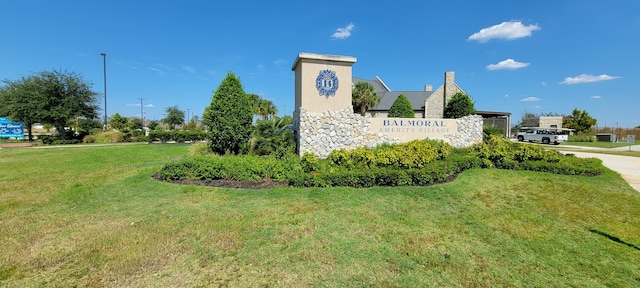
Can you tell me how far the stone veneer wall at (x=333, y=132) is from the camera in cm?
915

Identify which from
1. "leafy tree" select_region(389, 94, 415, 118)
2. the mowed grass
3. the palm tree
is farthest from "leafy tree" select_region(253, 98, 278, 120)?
the mowed grass

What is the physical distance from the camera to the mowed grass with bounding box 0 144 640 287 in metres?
2.88

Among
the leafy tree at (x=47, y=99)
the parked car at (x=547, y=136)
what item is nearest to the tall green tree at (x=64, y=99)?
the leafy tree at (x=47, y=99)

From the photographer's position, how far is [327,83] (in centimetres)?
938

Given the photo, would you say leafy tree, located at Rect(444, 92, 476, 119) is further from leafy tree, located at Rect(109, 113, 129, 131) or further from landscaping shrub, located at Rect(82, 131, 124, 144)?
leafy tree, located at Rect(109, 113, 129, 131)

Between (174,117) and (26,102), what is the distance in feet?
99.8

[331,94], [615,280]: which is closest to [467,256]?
[615,280]

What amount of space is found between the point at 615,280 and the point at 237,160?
7087 millimetres

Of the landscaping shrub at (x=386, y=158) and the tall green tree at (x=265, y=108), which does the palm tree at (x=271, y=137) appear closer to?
the landscaping shrub at (x=386, y=158)

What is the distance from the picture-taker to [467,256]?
3342 millimetres

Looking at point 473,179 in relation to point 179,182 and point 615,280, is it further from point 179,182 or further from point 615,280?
point 179,182

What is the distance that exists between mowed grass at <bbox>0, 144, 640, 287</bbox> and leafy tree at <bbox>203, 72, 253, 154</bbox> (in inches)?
114

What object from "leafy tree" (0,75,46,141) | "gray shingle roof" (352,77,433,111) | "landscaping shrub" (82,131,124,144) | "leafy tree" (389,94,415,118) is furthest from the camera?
"gray shingle roof" (352,77,433,111)

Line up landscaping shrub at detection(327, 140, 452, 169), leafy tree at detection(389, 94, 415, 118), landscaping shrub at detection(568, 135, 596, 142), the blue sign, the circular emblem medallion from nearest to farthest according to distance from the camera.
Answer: landscaping shrub at detection(327, 140, 452, 169) → the circular emblem medallion → leafy tree at detection(389, 94, 415, 118) → the blue sign → landscaping shrub at detection(568, 135, 596, 142)
